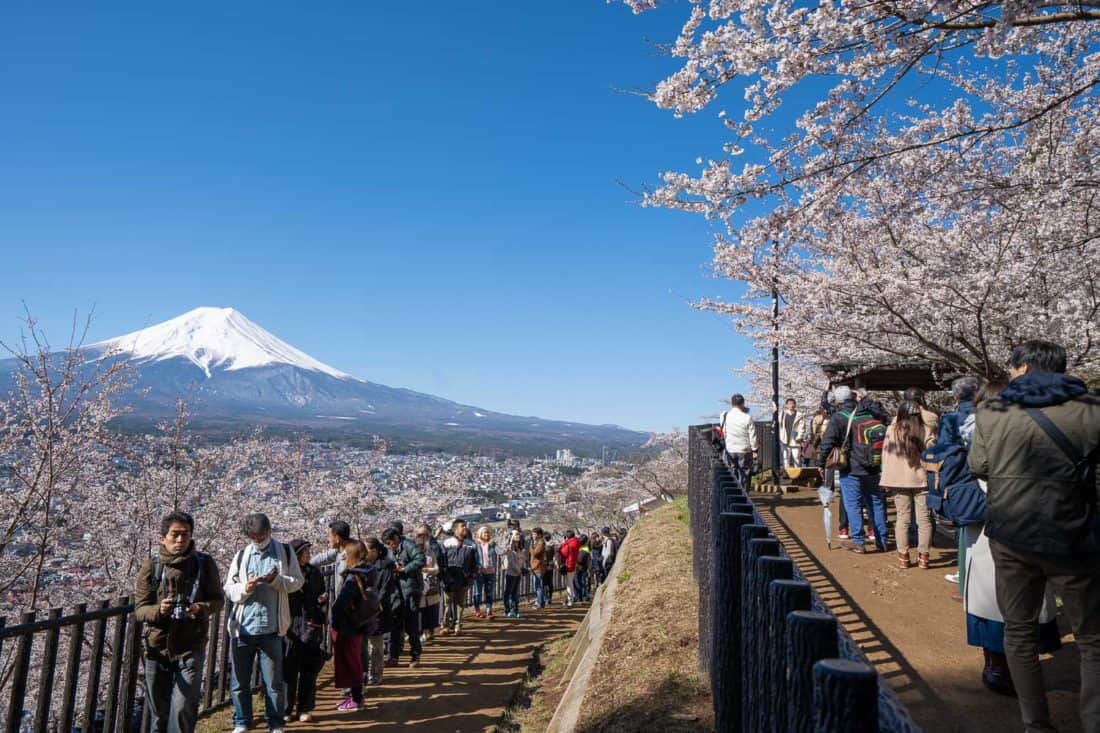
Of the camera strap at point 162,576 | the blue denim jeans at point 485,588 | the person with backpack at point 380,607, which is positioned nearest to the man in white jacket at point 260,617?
the camera strap at point 162,576

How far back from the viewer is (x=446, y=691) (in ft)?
24.2

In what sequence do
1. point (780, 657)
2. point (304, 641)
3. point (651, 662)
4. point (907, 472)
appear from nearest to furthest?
point (780, 657), point (651, 662), point (304, 641), point (907, 472)

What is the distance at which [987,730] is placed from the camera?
11.6ft

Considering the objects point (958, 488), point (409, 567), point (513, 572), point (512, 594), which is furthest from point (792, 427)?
point (958, 488)

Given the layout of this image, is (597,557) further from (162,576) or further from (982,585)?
(982,585)

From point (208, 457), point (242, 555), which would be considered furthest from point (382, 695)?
point (208, 457)

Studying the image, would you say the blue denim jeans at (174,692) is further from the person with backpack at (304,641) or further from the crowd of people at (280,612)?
the person with backpack at (304,641)

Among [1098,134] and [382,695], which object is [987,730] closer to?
[382,695]

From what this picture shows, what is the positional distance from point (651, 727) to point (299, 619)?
11.8 feet

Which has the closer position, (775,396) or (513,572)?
(513,572)

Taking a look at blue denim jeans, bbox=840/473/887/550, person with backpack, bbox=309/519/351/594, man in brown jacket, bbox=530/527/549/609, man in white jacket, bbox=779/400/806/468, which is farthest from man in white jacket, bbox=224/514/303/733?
man in white jacket, bbox=779/400/806/468

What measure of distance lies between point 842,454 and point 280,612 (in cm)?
585

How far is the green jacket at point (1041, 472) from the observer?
2.87 metres

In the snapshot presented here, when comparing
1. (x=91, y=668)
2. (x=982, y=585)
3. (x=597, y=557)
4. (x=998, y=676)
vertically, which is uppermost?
(x=982, y=585)
